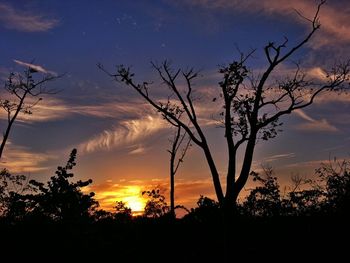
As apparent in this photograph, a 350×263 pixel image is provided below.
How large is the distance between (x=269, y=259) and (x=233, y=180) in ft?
17.7

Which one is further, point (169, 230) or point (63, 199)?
point (169, 230)

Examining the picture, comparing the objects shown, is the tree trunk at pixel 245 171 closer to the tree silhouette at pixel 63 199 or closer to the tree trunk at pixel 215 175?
the tree trunk at pixel 215 175

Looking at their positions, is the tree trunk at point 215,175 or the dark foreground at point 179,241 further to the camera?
the tree trunk at point 215,175

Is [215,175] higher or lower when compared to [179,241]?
higher

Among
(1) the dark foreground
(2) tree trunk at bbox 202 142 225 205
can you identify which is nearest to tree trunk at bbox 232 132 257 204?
(2) tree trunk at bbox 202 142 225 205

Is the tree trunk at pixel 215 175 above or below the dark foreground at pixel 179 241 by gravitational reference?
above

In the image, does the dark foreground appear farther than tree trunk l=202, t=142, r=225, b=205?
No

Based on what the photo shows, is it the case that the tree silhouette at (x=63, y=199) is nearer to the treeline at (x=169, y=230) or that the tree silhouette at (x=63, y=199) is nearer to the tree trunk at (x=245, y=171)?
the treeline at (x=169, y=230)

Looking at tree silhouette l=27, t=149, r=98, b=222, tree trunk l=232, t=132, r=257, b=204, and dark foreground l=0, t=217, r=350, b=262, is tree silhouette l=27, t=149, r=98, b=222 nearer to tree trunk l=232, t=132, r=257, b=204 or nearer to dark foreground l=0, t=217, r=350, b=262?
dark foreground l=0, t=217, r=350, b=262

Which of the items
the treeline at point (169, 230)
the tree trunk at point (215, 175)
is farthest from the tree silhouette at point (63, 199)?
the tree trunk at point (215, 175)

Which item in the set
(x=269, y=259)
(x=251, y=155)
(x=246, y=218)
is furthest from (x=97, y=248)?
(x=246, y=218)

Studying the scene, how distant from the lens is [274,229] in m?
26.8

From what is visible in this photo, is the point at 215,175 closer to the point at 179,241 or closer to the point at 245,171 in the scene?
the point at 245,171

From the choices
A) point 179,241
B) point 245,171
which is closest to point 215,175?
point 245,171
